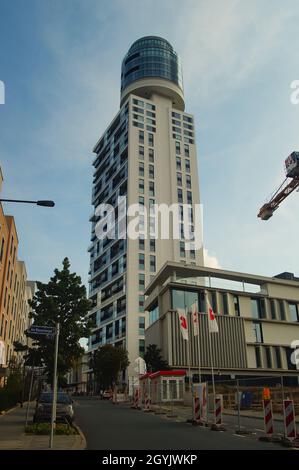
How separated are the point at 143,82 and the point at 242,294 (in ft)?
220

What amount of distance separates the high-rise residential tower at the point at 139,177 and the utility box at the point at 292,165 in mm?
35135

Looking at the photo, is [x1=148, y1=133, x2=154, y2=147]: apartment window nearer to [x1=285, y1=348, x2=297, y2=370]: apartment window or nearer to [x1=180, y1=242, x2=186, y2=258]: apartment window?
[x1=180, y1=242, x2=186, y2=258]: apartment window

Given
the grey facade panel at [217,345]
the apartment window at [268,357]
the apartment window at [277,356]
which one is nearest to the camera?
the grey facade panel at [217,345]

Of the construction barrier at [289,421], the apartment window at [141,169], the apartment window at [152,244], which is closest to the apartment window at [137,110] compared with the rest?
the apartment window at [141,169]

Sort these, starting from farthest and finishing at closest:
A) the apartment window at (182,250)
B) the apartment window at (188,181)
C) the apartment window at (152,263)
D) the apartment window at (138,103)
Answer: the apartment window at (138,103) < the apartment window at (188,181) < the apartment window at (182,250) < the apartment window at (152,263)

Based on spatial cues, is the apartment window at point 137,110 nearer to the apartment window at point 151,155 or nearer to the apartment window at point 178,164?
the apartment window at point 151,155

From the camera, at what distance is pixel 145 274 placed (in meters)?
85.6

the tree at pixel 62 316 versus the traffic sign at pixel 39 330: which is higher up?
the tree at pixel 62 316

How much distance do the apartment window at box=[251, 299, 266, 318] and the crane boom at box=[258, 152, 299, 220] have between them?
17086 millimetres

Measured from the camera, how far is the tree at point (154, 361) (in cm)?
5264

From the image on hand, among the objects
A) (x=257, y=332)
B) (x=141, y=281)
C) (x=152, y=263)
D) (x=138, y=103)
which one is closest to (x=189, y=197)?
(x=152, y=263)

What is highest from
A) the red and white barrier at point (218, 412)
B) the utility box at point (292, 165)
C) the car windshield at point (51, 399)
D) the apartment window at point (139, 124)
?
the apartment window at point (139, 124)

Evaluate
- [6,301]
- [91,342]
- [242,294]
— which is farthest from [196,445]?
[91,342]
